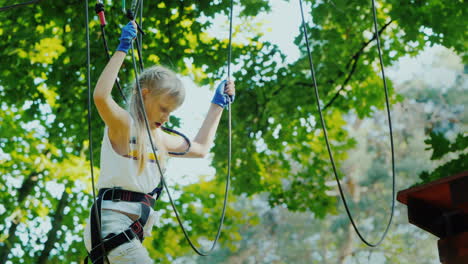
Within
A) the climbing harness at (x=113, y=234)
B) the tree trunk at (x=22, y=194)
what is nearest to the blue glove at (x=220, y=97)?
the climbing harness at (x=113, y=234)

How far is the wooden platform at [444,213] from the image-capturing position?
148 inches

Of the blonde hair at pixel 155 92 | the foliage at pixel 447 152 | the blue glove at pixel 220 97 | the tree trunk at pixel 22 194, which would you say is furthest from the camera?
the tree trunk at pixel 22 194

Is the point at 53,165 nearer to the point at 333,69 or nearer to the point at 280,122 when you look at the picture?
the point at 280,122

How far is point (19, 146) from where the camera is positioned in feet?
28.5

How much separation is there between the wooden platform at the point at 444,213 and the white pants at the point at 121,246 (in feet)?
6.98

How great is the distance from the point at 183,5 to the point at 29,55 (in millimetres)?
2166

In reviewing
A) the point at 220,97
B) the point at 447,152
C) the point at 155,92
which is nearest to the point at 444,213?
the point at 447,152

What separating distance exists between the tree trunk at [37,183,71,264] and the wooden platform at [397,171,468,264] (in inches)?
228

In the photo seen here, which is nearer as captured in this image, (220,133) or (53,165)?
(220,133)

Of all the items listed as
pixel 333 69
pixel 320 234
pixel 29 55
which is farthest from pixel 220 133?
pixel 320 234

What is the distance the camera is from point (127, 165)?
7.62 ft

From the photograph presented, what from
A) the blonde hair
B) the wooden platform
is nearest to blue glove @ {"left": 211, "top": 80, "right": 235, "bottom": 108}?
the blonde hair

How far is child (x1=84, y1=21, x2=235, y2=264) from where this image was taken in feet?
7.39

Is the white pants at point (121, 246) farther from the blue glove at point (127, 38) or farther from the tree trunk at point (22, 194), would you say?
the tree trunk at point (22, 194)
